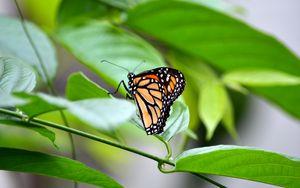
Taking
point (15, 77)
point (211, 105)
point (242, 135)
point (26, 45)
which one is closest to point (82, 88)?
point (15, 77)

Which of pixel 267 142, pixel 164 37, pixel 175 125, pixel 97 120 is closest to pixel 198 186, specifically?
pixel 267 142

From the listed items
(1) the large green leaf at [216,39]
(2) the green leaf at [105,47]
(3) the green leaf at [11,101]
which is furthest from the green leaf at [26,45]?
(3) the green leaf at [11,101]

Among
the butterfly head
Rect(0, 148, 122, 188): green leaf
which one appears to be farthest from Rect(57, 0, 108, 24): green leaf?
Rect(0, 148, 122, 188): green leaf

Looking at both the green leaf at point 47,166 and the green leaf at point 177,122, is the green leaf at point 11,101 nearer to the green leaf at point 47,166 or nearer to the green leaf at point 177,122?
the green leaf at point 47,166

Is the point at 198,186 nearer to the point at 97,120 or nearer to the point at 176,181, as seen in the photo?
the point at 176,181

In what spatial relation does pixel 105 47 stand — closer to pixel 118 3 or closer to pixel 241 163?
pixel 118 3

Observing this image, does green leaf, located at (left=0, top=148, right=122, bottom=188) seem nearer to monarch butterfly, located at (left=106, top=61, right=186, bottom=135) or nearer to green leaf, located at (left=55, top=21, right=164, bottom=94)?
monarch butterfly, located at (left=106, top=61, right=186, bottom=135)
